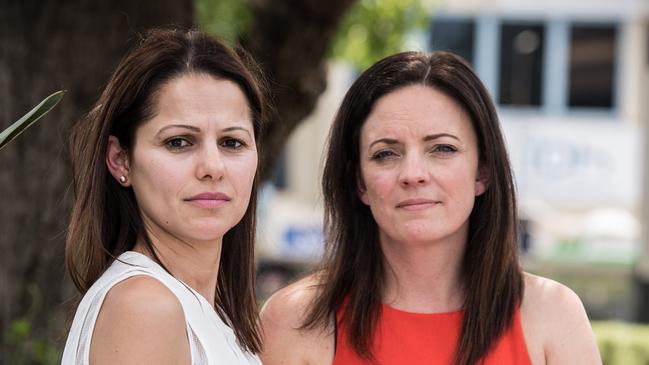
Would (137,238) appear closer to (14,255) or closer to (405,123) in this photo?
(405,123)

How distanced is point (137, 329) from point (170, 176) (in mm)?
398

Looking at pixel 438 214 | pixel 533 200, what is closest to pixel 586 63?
pixel 533 200

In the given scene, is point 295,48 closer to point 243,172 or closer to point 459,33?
point 243,172

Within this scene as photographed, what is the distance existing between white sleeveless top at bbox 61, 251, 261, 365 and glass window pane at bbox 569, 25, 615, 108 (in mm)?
18014

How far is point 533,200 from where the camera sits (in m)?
18.1

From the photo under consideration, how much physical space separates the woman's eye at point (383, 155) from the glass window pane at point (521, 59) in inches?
660

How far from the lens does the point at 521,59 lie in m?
19.6

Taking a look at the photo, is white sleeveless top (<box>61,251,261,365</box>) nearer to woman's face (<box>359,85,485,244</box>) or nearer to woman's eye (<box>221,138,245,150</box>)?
woman's eye (<box>221,138,245,150</box>)

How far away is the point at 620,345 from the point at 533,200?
11062mm

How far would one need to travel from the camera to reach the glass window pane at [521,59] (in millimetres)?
19547

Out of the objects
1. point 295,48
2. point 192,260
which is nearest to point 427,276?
point 192,260

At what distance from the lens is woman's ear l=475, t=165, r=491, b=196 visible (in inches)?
122

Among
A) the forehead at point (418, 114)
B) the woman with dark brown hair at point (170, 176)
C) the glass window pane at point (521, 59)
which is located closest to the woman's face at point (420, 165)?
the forehead at point (418, 114)

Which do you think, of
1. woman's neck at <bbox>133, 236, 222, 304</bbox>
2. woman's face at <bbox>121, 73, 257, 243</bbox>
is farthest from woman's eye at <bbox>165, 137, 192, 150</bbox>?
woman's neck at <bbox>133, 236, 222, 304</bbox>
